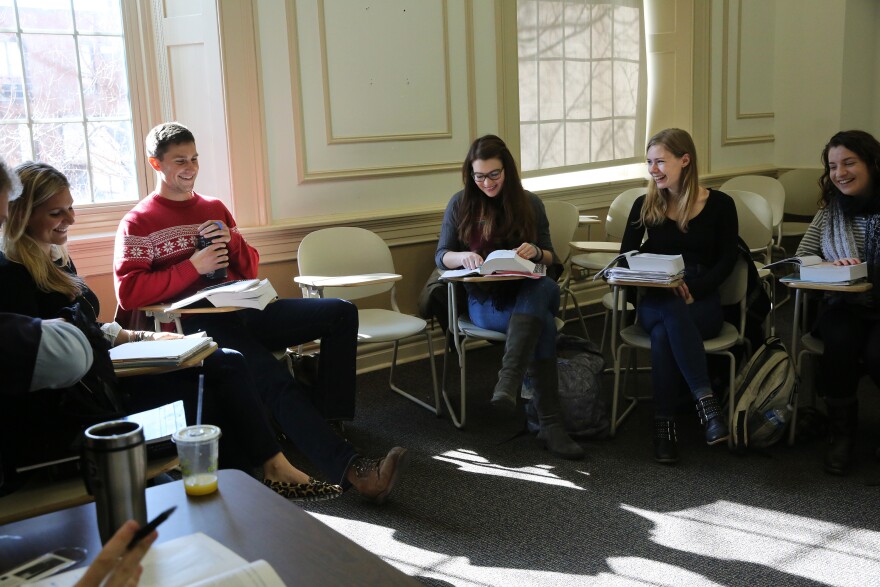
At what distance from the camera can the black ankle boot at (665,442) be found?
327 cm

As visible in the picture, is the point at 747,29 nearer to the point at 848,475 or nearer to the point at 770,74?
the point at 770,74

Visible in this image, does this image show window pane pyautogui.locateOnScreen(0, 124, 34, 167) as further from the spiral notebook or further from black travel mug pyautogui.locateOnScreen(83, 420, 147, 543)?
black travel mug pyautogui.locateOnScreen(83, 420, 147, 543)

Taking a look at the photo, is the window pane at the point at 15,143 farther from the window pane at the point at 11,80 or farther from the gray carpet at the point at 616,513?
the gray carpet at the point at 616,513

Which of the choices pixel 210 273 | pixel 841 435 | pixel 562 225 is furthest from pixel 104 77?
pixel 841 435

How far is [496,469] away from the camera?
129 inches

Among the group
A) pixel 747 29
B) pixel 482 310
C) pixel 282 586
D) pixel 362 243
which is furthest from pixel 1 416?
pixel 747 29

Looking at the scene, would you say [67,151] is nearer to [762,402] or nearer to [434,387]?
[434,387]

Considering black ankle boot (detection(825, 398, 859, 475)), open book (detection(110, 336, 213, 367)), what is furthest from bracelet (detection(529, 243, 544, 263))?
open book (detection(110, 336, 213, 367))

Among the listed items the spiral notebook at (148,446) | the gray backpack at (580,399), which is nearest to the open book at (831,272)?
the gray backpack at (580,399)

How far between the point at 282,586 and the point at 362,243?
307cm

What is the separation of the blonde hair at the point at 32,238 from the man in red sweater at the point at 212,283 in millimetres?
678

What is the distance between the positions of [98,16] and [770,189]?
4049 mm

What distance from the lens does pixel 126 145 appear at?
383 centimetres

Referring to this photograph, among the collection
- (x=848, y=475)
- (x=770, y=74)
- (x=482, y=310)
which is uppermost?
(x=770, y=74)
